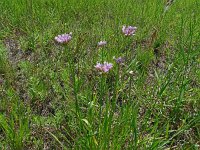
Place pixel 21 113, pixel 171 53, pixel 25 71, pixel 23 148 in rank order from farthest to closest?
pixel 171 53 < pixel 25 71 < pixel 21 113 < pixel 23 148

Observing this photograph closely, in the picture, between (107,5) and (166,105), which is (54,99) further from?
(107,5)

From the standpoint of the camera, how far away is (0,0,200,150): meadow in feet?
5.24

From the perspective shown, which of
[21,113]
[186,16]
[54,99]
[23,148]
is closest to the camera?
[23,148]

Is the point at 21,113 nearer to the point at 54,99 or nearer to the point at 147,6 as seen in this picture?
the point at 54,99

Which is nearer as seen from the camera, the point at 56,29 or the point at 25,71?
the point at 25,71

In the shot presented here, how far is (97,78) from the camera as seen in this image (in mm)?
2391

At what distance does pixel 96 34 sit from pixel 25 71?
3.04 feet

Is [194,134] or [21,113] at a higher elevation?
[21,113]

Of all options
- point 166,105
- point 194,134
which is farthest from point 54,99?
point 194,134

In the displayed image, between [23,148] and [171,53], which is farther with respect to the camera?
[171,53]

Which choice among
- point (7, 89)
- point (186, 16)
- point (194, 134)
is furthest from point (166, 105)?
point (186, 16)

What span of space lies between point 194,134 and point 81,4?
2.46m

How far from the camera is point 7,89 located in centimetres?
225

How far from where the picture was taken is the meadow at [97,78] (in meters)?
1.60
